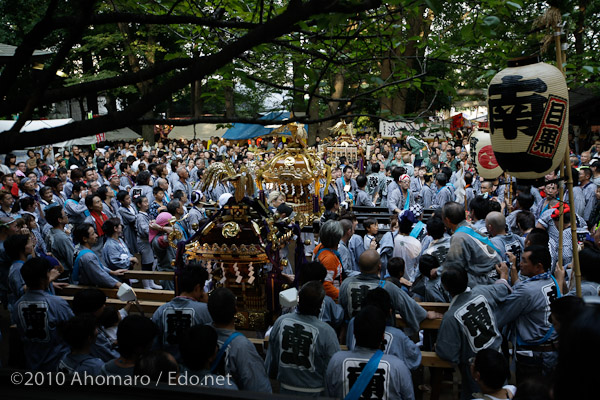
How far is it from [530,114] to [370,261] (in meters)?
2.18

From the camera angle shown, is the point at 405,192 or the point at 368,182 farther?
the point at 368,182

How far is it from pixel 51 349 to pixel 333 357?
3035 millimetres

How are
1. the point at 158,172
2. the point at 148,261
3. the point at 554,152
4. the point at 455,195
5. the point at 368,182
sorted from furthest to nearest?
the point at 368,182, the point at 158,172, the point at 455,195, the point at 148,261, the point at 554,152

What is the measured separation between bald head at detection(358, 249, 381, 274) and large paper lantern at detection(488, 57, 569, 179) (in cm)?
178

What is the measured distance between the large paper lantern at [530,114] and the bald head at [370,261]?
5.85ft

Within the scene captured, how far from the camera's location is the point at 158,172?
12969 millimetres

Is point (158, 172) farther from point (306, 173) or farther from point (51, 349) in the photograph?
point (51, 349)

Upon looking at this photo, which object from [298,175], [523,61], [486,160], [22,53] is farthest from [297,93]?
[298,175]

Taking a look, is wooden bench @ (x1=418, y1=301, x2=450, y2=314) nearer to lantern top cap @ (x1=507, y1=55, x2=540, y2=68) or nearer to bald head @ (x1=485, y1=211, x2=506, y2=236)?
bald head @ (x1=485, y1=211, x2=506, y2=236)

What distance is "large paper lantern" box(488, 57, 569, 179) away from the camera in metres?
4.66

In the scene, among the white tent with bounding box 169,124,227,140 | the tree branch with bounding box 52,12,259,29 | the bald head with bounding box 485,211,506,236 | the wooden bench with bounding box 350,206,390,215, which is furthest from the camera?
the white tent with bounding box 169,124,227,140

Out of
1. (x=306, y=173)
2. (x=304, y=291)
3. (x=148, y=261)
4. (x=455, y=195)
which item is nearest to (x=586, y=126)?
(x=455, y=195)

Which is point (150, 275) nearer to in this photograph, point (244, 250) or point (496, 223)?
point (244, 250)

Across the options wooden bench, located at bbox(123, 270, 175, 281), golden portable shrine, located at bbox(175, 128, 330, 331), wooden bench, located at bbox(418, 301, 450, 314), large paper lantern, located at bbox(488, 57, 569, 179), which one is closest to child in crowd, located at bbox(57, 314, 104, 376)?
golden portable shrine, located at bbox(175, 128, 330, 331)
